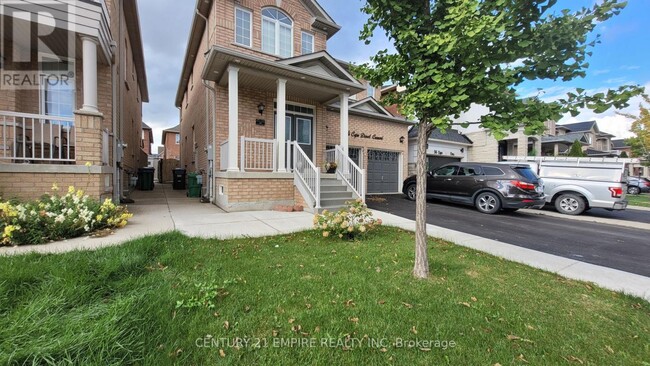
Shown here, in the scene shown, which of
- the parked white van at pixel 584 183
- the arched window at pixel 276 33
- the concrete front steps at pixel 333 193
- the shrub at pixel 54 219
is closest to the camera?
the shrub at pixel 54 219

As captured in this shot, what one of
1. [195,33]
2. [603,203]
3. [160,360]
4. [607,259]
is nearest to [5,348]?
[160,360]

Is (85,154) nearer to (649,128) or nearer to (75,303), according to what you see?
(75,303)

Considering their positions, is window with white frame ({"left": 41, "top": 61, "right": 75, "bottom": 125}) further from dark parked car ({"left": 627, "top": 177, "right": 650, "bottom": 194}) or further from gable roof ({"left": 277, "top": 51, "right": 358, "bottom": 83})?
dark parked car ({"left": 627, "top": 177, "right": 650, "bottom": 194})

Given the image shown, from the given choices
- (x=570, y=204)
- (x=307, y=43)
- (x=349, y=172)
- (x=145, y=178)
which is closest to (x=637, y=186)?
(x=570, y=204)

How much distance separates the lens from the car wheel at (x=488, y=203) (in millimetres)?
8266

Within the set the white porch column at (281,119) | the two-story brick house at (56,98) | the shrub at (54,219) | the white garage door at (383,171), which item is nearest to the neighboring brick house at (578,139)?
the white garage door at (383,171)

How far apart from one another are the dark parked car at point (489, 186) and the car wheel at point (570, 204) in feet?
5.48

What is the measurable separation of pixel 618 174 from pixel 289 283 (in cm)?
1111

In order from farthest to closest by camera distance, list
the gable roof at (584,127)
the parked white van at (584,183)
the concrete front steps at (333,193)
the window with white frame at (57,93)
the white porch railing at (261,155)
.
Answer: the gable roof at (584,127), the parked white van at (584,183), the white porch railing at (261,155), the concrete front steps at (333,193), the window with white frame at (57,93)

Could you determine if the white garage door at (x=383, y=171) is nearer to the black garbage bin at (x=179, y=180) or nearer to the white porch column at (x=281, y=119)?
the white porch column at (x=281, y=119)

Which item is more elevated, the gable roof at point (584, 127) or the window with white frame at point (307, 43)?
the gable roof at point (584, 127)

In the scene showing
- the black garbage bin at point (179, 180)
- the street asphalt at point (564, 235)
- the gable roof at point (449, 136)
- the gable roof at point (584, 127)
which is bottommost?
the street asphalt at point (564, 235)

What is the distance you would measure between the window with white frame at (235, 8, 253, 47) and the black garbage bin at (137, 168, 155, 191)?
8.35 metres

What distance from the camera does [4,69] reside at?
19.7ft
